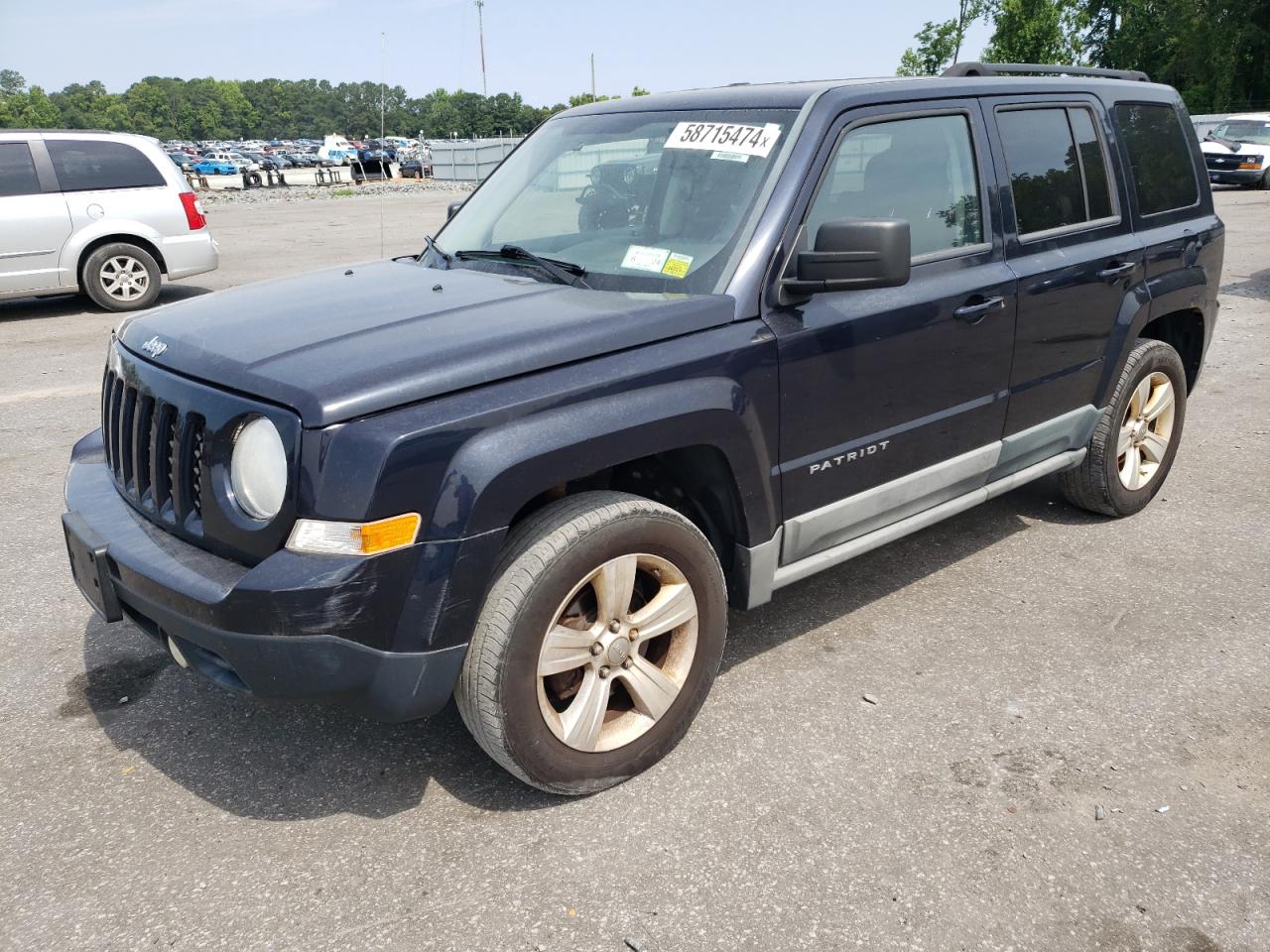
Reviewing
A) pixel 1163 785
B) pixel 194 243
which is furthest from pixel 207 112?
pixel 1163 785

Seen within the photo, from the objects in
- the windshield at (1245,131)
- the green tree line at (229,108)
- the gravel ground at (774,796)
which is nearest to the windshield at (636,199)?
the gravel ground at (774,796)

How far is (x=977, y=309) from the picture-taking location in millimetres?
3619

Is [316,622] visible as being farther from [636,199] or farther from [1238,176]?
[1238,176]

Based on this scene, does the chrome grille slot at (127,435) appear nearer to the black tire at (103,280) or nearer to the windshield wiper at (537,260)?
the windshield wiper at (537,260)

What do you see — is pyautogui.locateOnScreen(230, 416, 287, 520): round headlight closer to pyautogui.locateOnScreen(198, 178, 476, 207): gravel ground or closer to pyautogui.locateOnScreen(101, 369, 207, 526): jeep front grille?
pyautogui.locateOnScreen(101, 369, 207, 526): jeep front grille

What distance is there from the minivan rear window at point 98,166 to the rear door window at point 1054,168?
966cm

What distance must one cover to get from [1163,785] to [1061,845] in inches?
18.3

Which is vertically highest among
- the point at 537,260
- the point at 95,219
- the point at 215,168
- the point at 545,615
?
the point at 537,260

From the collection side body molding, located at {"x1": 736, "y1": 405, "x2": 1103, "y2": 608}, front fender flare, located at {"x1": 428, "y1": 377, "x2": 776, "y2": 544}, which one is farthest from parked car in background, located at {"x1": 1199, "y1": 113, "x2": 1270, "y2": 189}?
front fender flare, located at {"x1": 428, "y1": 377, "x2": 776, "y2": 544}

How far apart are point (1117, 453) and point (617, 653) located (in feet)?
9.45

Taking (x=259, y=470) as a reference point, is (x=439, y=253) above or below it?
above

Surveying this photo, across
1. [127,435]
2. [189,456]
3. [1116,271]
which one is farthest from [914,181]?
[127,435]

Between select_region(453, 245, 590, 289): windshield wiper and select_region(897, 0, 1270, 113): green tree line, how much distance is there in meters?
48.6

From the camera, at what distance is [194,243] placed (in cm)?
1120
